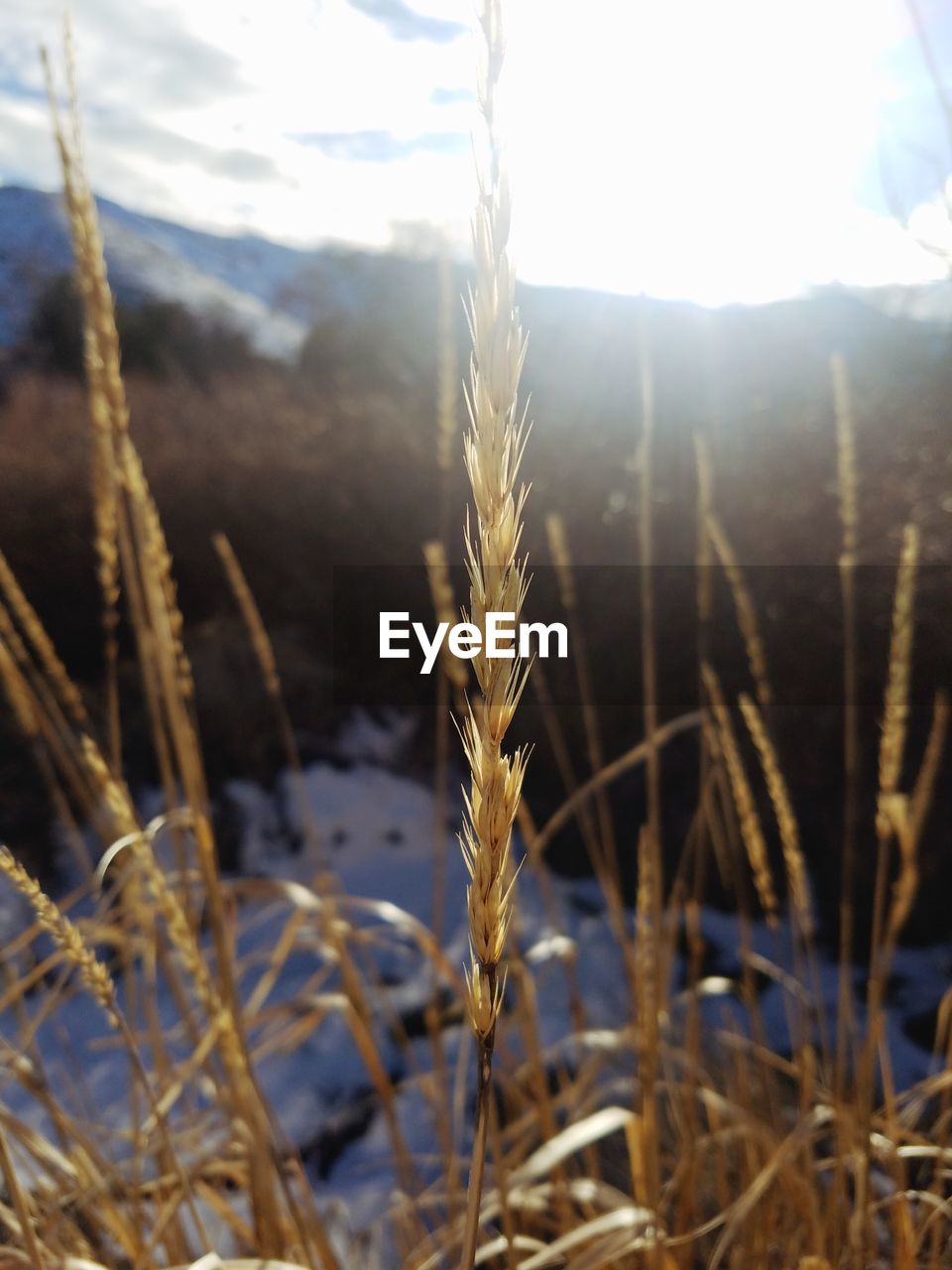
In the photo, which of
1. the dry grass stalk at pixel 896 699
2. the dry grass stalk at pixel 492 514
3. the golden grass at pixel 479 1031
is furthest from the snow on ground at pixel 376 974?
the dry grass stalk at pixel 492 514

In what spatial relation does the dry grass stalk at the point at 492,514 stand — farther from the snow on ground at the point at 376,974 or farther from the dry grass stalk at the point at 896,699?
the snow on ground at the point at 376,974

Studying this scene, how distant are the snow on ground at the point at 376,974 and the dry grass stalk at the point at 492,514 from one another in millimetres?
850

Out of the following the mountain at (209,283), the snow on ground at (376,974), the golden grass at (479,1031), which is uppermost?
the mountain at (209,283)

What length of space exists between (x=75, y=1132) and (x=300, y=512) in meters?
2.92

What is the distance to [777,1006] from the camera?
2348mm

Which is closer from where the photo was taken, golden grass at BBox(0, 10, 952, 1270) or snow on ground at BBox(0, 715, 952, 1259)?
golden grass at BBox(0, 10, 952, 1270)

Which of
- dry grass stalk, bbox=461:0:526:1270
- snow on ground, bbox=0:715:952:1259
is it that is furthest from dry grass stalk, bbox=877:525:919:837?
dry grass stalk, bbox=461:0:526:1270

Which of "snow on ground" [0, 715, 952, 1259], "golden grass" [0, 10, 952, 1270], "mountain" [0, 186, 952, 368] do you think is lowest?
"snow on ground" [0, 715, 952, 1259]

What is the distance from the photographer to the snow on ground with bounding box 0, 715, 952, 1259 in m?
1.82

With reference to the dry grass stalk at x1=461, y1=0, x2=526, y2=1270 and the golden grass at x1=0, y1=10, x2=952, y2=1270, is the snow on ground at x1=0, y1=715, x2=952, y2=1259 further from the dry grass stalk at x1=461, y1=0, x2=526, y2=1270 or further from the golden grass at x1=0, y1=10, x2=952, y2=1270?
the dry grass stalk at x1=461, y1=0, x2=526, y2=1270

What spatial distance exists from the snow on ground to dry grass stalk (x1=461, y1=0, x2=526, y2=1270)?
33.5 inches

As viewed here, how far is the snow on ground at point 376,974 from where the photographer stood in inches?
71.5

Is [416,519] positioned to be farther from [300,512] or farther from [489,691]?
[489,691]

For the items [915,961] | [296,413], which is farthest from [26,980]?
[296,413]
